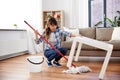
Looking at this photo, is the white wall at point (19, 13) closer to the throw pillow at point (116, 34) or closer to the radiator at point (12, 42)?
the radiator at point (12, 42)

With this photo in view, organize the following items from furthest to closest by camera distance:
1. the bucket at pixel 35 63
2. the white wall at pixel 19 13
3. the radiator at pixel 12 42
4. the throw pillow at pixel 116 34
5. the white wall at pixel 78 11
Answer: the white wall at pixel 78 11, the white wall at pixel 19 13, the radiator at pixel 12 42, the throw pillow at pixel 116 34, the bucket at pixel 35 63

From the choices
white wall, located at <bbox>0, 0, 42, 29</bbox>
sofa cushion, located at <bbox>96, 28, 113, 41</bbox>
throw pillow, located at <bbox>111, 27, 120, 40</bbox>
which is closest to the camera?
throw pillow, located at <bbox>111, 27, 120, 40</bbox>

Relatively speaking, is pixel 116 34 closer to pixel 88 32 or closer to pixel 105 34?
pixel 105 34

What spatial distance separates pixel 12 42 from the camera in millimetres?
4109

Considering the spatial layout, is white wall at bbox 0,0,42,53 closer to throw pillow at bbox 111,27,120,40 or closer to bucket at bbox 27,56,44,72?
throw pillow at bbox 111,27,120,40

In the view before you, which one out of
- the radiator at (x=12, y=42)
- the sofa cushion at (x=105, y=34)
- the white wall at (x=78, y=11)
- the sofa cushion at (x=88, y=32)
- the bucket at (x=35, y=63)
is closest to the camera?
the bucket at (x=35, y=63)

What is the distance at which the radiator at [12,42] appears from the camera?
3785 millimetres

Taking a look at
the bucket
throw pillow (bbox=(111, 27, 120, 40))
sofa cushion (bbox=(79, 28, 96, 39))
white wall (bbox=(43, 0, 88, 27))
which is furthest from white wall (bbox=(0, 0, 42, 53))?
the bucket

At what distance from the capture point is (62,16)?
5219 mm

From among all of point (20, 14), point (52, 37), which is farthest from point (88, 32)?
point (20, 14)

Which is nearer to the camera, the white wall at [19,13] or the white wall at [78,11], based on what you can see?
the white wall at [19,13]

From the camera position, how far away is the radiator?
378 centimetres

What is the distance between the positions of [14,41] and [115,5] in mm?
3119

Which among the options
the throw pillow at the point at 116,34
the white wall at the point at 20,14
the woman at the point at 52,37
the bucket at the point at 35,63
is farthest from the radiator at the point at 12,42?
the throw pillow at the point at 116,34
